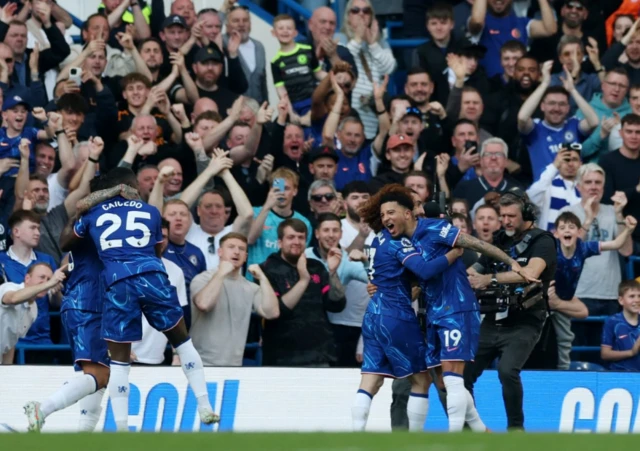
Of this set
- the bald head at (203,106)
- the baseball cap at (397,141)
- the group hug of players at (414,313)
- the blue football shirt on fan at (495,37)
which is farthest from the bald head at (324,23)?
the group hug of players at (414,313)

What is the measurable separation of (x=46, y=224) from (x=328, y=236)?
9.06 feet

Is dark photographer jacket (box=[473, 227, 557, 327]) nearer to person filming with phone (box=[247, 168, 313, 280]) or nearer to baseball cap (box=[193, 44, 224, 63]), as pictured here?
person filming with phone (box=[247, 168, 313, 280])

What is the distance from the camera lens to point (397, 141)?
638 inches

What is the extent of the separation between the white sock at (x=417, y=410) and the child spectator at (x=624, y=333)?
3.31m

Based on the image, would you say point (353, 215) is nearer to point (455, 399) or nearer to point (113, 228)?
point (455, 399)

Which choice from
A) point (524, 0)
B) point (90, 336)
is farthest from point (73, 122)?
point (524, 0)

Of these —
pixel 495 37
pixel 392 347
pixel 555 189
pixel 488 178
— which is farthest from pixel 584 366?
pixel 495 37

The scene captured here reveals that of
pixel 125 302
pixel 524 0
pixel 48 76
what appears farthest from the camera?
pixel 524 0

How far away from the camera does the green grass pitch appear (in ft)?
Result: 23.1

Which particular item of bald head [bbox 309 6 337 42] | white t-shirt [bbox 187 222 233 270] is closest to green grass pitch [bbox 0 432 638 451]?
white t-shirt [bbox 187 222 233 270]

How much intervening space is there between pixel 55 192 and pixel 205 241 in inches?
64.0

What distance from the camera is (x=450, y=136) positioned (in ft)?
56.3

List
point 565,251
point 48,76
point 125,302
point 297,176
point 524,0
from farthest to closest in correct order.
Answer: point 524,0, point 48,76, point 297,176, point 565,251, point 125,302

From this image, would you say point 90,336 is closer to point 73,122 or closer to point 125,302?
point 125,302
